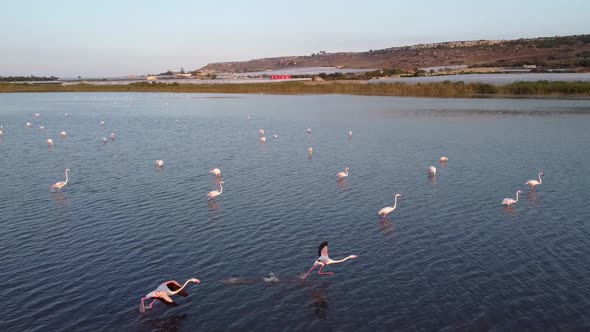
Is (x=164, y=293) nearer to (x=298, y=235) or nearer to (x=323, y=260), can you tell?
(x=323, y=260)

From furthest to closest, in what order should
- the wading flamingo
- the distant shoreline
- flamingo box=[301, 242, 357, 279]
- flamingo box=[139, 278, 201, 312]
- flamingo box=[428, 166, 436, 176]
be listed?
the distant shoreline
the wading flamingo
flamingo box=[428, 166, 436, 176]
flamingo box=[301, 242, 357, 279]
flamingo box=[139, 278, 201, 312]

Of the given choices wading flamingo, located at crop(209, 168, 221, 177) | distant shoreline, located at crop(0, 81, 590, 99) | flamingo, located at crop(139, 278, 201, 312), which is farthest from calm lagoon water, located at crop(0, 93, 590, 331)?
distant shoreline, located at crop(0, 81, 590, 99)

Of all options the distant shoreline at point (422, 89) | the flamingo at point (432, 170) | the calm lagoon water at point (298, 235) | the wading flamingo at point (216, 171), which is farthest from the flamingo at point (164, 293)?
the distant shoreline at point (422, 89)

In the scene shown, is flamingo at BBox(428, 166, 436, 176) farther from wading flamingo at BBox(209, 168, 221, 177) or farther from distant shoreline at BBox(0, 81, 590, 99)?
distant shoreline at BBox(0, 81, 590, 99)

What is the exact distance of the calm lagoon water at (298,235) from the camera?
12758 millimetres

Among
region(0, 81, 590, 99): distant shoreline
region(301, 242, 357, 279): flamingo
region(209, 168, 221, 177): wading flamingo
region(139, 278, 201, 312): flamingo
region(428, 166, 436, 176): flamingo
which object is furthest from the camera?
region(0, 81, 590, 99): distant shoreline

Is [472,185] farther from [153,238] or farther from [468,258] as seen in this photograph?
[153,238]

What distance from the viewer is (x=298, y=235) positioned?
18047mm

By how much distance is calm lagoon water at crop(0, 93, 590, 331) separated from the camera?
41.9 ft

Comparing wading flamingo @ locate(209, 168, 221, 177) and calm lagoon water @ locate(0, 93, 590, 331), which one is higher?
wading flamingo @ locate(209, 168, 221, 177)

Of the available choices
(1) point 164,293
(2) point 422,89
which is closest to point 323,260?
(1) point 164,293

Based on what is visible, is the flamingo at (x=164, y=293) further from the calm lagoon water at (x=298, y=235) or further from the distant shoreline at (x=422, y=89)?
the distant shoreline at (x=422, y=89)

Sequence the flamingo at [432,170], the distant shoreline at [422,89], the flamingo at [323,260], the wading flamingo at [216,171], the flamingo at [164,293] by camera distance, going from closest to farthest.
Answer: the flamingo at [164,293]
the flamingo at [323,260]
the flamingo at [432,170]
the wading flamingo at [216,171]
the distant shoreline at [422,89]

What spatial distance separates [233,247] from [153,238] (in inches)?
116
